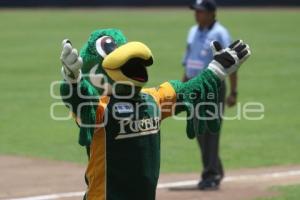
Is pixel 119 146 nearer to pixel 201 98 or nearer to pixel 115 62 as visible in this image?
pixel 115 62

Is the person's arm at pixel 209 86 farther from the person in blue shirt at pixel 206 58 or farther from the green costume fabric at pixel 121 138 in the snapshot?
the person in blue shirt at pixel 206 58

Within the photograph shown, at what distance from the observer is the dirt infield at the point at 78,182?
8455mm

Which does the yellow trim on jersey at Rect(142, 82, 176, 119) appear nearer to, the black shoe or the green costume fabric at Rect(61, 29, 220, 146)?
the green costume fabric at Rect(61, 29, 220, 146)

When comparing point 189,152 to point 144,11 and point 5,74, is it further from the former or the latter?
point 144,11

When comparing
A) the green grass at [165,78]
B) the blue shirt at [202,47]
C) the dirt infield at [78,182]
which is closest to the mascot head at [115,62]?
the dirt infield at [78,182]

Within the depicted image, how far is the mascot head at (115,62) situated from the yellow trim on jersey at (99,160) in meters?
0.11

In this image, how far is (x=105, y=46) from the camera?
452cm

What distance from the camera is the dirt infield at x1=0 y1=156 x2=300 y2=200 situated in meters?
8.46

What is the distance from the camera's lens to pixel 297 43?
85.8 feet

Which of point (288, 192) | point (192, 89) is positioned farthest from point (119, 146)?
point (288, 192)

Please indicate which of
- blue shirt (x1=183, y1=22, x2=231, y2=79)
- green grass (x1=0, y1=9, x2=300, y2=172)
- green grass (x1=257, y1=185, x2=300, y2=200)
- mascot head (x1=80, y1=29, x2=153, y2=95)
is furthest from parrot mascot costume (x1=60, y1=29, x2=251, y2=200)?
green grass (x1=0, y1=9, x2=300, y2=172)

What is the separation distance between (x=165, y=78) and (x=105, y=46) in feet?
45.1
